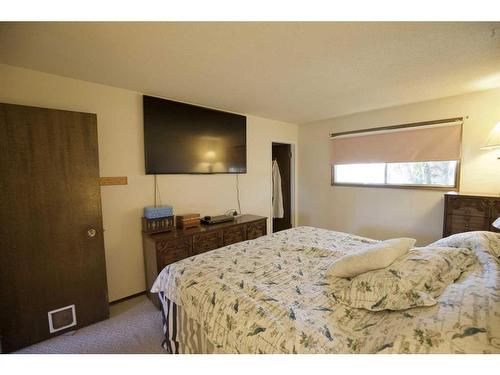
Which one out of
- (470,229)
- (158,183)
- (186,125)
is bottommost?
(470,229)

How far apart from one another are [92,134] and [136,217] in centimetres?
99

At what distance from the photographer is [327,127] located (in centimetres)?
396

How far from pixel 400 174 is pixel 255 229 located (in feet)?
7.60

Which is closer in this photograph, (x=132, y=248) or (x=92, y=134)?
(x=92, y=134)

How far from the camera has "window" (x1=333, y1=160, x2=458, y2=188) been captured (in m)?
2.92

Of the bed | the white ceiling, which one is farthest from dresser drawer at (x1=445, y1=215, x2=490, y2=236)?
the white ceiling

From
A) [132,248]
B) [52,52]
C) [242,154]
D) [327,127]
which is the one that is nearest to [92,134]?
[52,52]

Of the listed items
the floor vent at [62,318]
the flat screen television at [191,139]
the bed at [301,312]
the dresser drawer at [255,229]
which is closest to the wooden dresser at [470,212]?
the bed at [301,312]

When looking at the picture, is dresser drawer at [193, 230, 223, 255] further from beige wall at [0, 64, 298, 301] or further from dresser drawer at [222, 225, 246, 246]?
beige wall at [0, 64, 298, 301]

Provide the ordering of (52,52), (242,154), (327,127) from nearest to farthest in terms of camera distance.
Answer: (52,52) < (242,154) < (327,127)

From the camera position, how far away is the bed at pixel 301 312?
2.59ft

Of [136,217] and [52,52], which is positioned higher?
[52,52]

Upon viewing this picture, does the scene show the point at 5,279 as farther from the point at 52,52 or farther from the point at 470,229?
the point at 470,229
